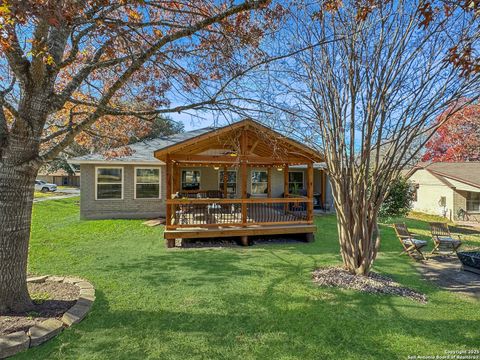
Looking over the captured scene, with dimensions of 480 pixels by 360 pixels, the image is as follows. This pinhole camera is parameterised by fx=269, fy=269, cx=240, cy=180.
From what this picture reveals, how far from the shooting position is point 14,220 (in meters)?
3.54

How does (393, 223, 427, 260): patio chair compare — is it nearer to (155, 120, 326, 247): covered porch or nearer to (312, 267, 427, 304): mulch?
(312, 267, 427, 304): mulch

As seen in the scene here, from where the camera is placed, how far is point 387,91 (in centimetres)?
484

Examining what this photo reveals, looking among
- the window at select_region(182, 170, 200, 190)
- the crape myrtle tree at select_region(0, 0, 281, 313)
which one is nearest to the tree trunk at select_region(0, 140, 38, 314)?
the crape myrtle tree at select_region(0, 0, 281, 313)

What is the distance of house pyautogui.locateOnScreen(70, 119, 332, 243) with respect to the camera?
805 cm

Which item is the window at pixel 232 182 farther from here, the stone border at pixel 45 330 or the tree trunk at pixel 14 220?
the tree trunk at pixel 14 220

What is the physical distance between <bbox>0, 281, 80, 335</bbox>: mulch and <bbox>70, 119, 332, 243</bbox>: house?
11.0ft

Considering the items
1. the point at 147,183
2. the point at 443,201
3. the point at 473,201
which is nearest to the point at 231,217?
the point at 147,183

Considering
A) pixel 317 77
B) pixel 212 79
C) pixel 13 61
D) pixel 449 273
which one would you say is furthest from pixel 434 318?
pixel 13 61

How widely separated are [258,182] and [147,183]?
6998 mm

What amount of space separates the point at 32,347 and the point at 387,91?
20.8 ft

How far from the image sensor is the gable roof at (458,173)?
16562 millimetres

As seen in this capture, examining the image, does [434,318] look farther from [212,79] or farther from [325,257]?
[212,79]

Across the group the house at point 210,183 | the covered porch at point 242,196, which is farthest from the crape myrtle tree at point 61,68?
the covered porch at point 242,196

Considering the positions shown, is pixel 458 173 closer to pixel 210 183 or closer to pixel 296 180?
pixel 296 180
